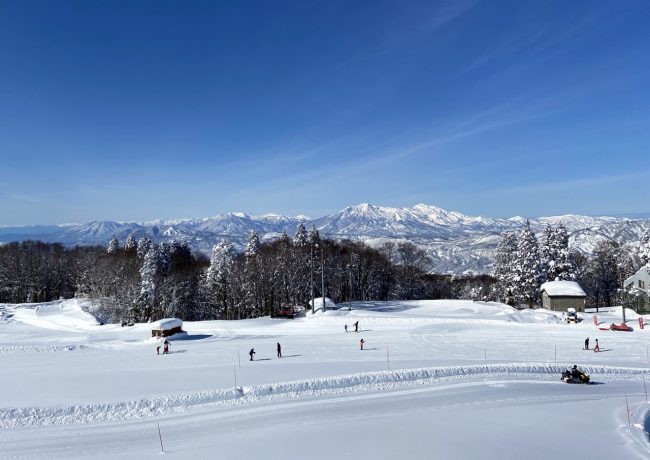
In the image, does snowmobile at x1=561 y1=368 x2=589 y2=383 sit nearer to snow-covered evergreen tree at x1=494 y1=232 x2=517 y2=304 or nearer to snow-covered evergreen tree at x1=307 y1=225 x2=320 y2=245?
snow-covered evergreen tree at x1=494 y1=232 x2=517 y2=304

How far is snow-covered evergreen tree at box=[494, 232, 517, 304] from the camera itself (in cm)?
7027

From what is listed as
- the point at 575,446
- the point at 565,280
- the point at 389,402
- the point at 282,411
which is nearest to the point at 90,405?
the point at 282,411

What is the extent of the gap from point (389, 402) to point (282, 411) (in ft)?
18.6

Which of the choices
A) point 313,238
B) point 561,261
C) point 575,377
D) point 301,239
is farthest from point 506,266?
point 575,377

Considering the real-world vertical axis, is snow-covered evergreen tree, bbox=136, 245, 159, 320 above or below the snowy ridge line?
above

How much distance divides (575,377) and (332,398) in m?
15.9

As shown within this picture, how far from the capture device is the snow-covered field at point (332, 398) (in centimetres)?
1730

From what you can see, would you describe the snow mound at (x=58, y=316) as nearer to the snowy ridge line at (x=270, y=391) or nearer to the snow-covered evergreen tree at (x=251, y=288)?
the snow-covered evergreen tree at (x=251, y=288)

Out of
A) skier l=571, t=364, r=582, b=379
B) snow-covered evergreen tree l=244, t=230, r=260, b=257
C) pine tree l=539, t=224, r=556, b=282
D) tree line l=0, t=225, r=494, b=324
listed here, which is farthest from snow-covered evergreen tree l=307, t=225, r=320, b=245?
skier l=571, t=364, r=582, b=379

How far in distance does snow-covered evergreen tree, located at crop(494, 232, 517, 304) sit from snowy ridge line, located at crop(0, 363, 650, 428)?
135 feet

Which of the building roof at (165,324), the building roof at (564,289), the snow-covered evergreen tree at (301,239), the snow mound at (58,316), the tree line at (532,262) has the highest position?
the snow-covered evergreen tree at (301,239)

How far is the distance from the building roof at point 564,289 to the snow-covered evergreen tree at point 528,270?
5.51 meters

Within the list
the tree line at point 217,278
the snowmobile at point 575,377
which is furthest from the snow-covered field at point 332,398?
the tree line at point 217,278

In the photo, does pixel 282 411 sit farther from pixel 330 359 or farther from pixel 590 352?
pixel 590 352
